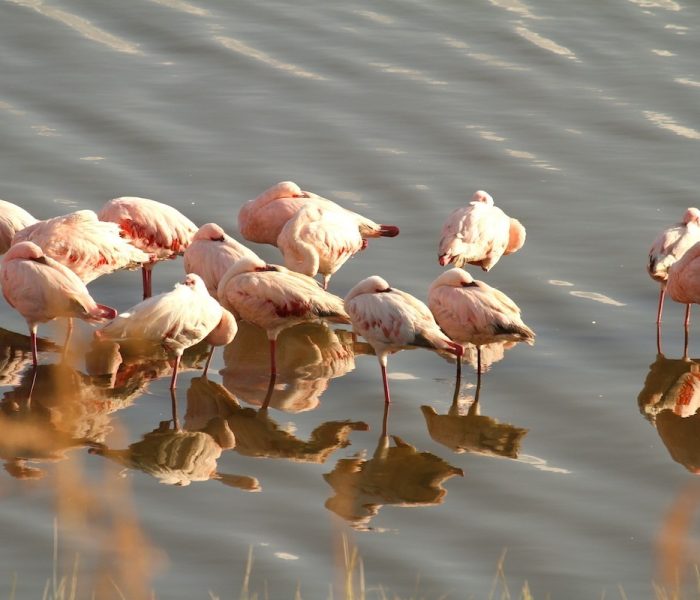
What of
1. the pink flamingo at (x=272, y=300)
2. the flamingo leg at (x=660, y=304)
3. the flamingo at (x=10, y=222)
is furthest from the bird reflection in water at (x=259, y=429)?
the flamingo leg at (x=660, y=304)

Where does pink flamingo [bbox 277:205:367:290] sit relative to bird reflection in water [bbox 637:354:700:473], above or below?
above

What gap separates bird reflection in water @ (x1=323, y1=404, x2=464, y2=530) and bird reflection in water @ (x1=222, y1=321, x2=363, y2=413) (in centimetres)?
85

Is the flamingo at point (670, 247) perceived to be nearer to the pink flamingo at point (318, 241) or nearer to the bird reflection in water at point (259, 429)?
the pink flamingo at point (318, 241)

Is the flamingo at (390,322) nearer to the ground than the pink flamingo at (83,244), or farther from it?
farther from it

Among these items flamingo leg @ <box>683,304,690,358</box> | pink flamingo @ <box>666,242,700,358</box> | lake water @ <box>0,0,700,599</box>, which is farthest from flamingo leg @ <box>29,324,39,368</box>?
flamingo leg @ <box>683,304,690,358</box>

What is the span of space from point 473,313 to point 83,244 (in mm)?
2748

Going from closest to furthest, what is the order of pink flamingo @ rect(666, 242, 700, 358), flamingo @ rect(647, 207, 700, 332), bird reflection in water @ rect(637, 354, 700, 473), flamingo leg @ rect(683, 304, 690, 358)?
1. bird reflection in water @ rect(637, 354, 700, 473)
2. pink flamingo @ rect(666, 242, 700, 358)
3. flamingo leg @ rect(683, 304, 690, 358)
4. flamingo @ rect(647, 207, 700, 332)

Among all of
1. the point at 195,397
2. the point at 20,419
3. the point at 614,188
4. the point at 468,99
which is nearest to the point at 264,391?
the point at 195,397

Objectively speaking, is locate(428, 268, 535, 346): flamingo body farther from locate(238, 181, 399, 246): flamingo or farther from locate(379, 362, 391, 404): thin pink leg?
locate(238, 181, 399, 246): flamingo

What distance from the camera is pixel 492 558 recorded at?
7031mm

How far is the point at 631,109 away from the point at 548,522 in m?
7.67

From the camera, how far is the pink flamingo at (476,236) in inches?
414

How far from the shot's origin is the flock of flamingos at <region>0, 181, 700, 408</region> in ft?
28.7

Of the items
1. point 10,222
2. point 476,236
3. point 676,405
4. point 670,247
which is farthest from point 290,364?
point 670,247
